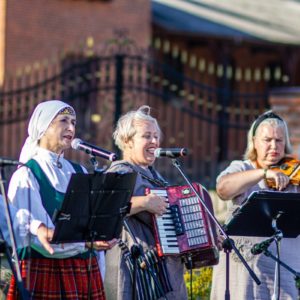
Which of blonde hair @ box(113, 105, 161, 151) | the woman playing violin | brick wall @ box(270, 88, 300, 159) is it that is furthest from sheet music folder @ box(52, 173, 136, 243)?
brick wall @ box(270, 88, 300, 159)

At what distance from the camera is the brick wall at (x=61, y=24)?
22016mm

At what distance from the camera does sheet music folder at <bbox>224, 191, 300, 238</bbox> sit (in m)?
7.84

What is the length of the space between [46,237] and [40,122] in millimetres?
839

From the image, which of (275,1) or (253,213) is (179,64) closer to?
(275,1)

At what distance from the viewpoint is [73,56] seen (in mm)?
21641

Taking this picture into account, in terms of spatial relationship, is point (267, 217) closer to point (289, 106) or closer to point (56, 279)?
point (56, 279)

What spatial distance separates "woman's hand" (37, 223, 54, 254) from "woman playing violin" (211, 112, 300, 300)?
1.88 metres

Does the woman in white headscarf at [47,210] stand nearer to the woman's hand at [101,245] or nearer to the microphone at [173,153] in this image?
the woman's hand at [101,245]

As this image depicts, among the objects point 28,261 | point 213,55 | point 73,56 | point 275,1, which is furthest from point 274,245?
point 275,1

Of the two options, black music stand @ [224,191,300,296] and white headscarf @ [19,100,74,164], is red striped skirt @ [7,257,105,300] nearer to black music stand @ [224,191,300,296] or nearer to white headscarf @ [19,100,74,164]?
white headscarf @ [19,100,74,164]

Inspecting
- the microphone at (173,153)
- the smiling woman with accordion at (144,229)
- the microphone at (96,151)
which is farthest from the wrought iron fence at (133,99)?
the microphone at (96,151)

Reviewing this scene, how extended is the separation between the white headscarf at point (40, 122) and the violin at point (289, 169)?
1858mm

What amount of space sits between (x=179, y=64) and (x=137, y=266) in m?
17.9

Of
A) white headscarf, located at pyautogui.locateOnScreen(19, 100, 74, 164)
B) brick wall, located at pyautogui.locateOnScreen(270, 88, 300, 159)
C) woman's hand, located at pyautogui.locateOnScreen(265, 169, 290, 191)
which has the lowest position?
woman's hand, located at pyautogui.locateOnScreen(265, 169, 290, 191)
